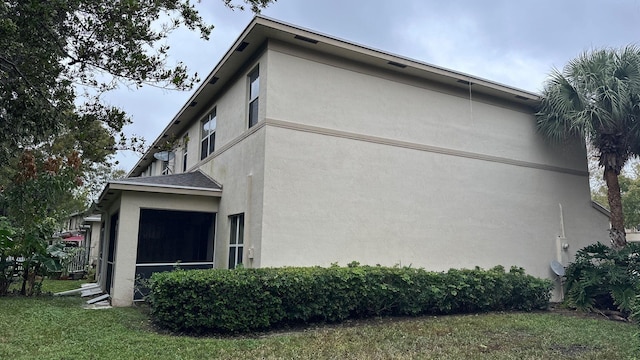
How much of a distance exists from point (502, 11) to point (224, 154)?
29.7ft

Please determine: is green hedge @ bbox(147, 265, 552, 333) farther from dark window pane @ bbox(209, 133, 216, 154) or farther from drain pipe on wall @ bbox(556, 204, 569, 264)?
dark window pane @ bbox(209, 133, 216, 154)

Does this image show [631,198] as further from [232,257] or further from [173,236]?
[173,236]

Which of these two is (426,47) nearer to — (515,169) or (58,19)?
(515,169)

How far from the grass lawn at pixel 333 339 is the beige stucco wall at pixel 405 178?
2245mm

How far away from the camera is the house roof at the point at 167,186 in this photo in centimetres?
1103

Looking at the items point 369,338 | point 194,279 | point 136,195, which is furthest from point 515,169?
point 136,195

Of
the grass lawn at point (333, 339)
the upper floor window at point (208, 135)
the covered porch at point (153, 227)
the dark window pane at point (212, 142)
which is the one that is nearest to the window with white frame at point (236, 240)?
the covered porch at point (153, 227)

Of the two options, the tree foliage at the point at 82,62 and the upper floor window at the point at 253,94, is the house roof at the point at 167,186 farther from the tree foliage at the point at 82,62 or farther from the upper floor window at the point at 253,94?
the tree foliage at the point at 82,62

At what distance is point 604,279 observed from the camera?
11.2 metres

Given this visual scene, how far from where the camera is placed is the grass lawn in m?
6.47

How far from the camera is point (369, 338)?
299 inches

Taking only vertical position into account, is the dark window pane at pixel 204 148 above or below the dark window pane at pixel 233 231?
above

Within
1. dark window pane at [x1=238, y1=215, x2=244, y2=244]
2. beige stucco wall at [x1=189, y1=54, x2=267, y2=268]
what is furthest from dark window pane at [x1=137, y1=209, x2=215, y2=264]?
dark window pane at [x1=238, y1=215, x2=244, y2=244]

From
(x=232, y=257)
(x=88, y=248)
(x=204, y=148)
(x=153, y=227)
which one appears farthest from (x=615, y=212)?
(x=88, y=248)
